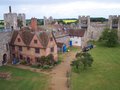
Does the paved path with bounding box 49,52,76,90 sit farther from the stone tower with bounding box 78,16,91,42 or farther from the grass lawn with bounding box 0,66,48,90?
the stone tower with bounding box 78,16,91,42

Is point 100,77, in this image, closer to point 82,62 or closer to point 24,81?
point 82,62

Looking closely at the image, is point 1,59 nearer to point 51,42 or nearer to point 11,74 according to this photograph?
point 11,74

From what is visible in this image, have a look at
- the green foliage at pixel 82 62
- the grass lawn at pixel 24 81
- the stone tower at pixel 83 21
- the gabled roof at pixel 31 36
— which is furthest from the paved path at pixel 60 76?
the stone tower at pixel 83 21

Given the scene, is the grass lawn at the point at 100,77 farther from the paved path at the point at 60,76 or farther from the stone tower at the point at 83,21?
the stone tower at the point at 83,21

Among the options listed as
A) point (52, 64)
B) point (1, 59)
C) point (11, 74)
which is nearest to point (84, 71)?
point (52, 64)

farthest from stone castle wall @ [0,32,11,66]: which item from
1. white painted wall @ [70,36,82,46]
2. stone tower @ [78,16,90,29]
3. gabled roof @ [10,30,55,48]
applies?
stone tower @ [78,16,90,29]

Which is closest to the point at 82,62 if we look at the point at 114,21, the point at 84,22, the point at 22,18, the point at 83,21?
the point at 22,18
